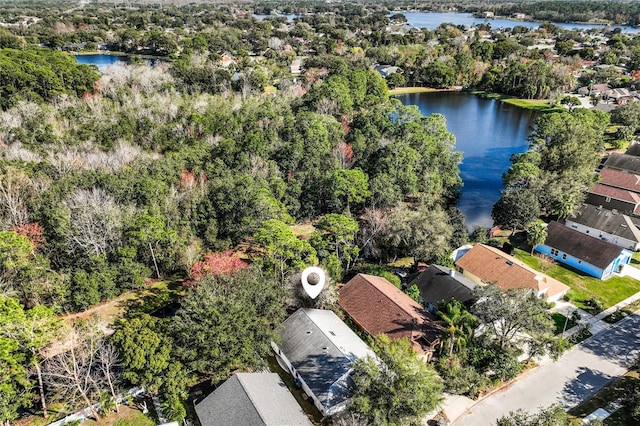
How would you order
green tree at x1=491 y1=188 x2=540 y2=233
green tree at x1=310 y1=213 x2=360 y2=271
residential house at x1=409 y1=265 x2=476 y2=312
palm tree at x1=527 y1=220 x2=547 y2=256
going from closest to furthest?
residential house at x1=409 y1=265 x2=476 y2=312 → green tree at x1=310 y1=213 x2=360 y2=271 → palm tree at x1=527 y1=220 x2=547 y2=256 → green tree at x1=491 y1=188 x2=540 y2=233

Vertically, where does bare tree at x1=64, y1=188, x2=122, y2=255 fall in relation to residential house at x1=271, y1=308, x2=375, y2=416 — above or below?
above

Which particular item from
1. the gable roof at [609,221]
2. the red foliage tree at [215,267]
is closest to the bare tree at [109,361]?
the red foliage tree at [215,267]

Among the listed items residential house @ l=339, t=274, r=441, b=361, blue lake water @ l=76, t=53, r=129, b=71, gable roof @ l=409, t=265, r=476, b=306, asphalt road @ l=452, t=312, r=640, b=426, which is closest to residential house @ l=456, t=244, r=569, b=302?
gable roof @ l=409, t=265, r=476, b=306

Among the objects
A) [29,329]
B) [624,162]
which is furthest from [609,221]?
[29,329]

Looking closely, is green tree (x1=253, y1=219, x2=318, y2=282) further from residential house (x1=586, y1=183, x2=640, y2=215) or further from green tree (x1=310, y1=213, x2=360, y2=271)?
residential house (x1=586, y1=183, x2=640, y2=215)

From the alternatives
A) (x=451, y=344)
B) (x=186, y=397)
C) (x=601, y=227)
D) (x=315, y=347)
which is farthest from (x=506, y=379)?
(x=601, y=227)

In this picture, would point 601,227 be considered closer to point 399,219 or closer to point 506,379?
point 399,219

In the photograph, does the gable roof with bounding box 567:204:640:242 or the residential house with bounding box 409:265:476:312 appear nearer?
the residential house with bounding box 409:265:476:312
